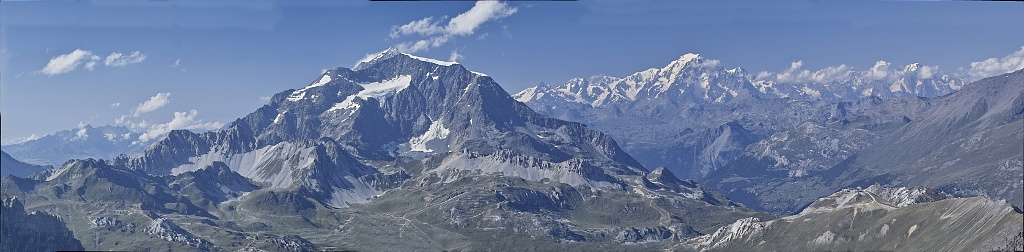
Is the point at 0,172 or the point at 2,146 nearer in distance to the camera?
the point at 2,146
